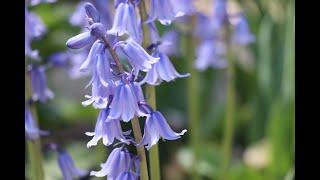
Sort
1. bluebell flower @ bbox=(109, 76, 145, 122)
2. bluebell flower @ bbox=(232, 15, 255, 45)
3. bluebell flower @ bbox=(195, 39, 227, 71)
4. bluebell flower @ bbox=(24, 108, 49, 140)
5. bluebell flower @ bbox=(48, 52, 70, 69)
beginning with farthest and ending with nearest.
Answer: bluebell flower @ bbox=(195, 39, 227, 71)
bluebell flower @ bbox=(232, 15, 255, 45)
bluebell flower @ bbox=(48, 52, 70, 69)
bluebell flower @ bbox=(24, 108, 49, 140)
bluebell flower @ bbox=(109, 76, 145, 122)

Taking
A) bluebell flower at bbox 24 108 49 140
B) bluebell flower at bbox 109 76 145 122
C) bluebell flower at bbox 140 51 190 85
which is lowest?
bluebell flower at bbox 24 108 49 140

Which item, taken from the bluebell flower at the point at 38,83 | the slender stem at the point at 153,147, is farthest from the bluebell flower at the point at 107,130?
the bluebell flower at the point at 38,83

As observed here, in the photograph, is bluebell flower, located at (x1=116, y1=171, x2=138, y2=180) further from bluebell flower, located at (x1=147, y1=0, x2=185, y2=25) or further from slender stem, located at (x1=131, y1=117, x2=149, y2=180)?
bluebell flower, located at (x1=147, y1=0, x2=185, y2=25)

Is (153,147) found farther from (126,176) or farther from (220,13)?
(220,13)

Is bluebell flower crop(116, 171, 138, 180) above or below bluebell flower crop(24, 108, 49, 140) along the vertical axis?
below

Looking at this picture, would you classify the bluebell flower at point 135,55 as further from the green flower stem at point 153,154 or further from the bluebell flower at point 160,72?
the green flower stem at point 153,154

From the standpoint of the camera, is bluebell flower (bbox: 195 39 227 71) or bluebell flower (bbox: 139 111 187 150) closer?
bluebell flower (bbox: 139 111 187 150)

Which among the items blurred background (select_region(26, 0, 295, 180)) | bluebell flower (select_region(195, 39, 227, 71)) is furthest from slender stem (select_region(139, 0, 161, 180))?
bluebell flower (select_region(195, 39, 227, 71))

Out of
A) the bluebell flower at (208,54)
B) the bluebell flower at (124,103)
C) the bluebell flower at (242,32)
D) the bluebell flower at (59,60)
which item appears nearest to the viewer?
the bluebell flower at (124,103)
